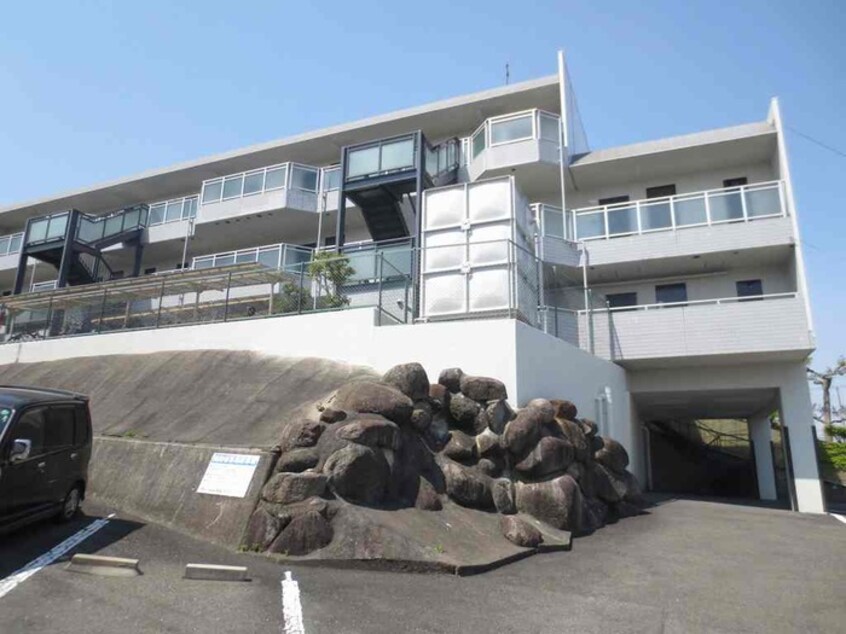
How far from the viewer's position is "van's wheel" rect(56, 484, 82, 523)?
6782mm

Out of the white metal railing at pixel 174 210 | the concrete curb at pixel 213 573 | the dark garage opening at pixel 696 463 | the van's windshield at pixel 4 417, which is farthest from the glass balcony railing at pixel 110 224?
the dark garage opening at pixel 696 463

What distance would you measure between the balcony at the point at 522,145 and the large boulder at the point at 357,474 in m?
13.8

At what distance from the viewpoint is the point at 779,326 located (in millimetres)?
14391

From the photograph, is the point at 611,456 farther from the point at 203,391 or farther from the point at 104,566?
the point at 104,566

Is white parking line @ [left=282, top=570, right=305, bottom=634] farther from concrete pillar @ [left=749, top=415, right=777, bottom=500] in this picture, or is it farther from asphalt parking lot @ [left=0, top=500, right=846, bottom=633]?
concrete pillar @ [left=749, top=415, right=777, bottom=500]

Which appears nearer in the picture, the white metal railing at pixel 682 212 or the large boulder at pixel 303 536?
the large boulder at pixel 303 536

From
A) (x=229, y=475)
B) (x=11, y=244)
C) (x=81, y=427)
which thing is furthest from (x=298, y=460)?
(x=11, y=244)

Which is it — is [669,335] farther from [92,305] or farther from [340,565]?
[92,305]

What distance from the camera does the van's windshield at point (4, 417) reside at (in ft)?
19.0

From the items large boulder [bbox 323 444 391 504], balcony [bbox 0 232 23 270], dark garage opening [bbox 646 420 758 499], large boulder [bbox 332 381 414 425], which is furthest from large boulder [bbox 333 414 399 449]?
balcony [bbox 0 232 23 270]

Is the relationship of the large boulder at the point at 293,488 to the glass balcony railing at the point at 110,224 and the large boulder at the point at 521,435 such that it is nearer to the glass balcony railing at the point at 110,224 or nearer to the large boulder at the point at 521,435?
the large boulder at the point at 521,435

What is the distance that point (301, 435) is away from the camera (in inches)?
298

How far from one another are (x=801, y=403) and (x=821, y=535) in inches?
249

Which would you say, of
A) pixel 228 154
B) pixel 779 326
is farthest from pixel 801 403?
pixel 228 154
